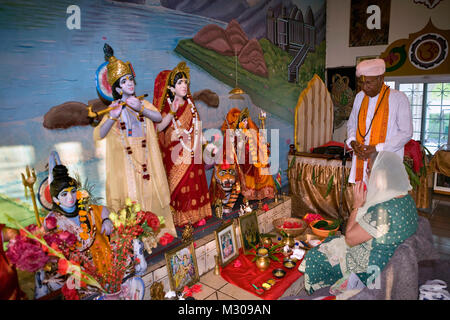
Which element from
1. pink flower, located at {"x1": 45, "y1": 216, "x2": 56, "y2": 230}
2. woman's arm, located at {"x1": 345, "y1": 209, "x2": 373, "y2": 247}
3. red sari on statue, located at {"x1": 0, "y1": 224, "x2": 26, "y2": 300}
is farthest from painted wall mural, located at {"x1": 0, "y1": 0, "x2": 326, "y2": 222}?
woman's arm, located at {"x1": 345, "y1": 209, "x2": 373, "y2": 247}

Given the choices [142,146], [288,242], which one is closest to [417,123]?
[288,242]

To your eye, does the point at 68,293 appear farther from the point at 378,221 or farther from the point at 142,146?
the point at 378,221

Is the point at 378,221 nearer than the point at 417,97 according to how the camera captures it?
Yes

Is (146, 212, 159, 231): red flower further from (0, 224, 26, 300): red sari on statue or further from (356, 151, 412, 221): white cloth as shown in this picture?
(356, 151, 412, 221): white cloth

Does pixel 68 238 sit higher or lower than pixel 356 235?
higher

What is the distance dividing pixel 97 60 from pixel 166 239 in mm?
2003

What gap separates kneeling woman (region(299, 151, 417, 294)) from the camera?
2406 millimetres

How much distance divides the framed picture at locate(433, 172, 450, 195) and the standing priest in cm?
377

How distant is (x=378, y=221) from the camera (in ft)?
8.07

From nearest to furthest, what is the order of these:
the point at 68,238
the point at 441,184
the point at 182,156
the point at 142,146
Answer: the point at 68,238 → the point at 142,146 → the point at 182,156 → the point at 441,184

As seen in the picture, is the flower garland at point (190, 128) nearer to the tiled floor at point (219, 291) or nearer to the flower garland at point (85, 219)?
the flower garland at point (85, 219)

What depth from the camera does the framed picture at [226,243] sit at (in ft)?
12.0

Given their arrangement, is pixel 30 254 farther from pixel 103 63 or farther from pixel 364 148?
pixel 364 148

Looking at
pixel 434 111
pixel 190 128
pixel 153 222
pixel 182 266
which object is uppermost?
pixel 434 111
